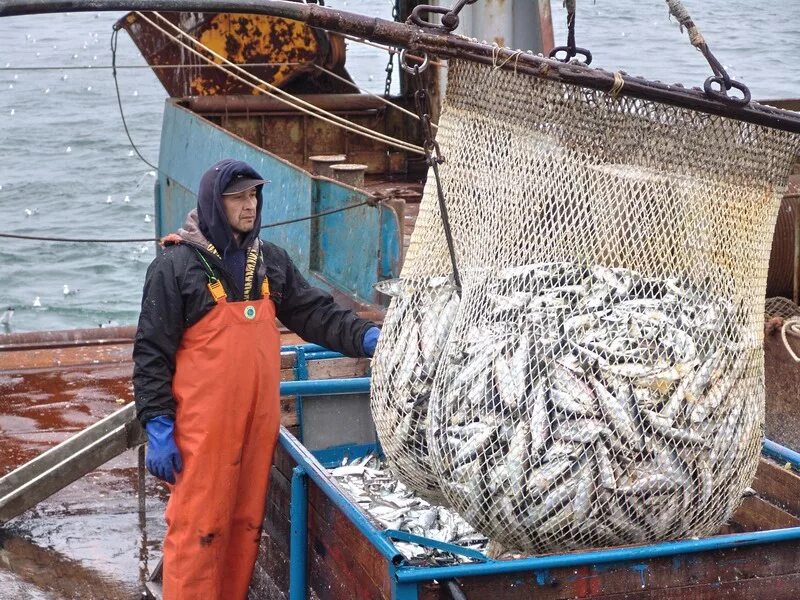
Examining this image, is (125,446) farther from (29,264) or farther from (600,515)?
(29,264)

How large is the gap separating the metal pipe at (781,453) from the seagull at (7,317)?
53.9ft

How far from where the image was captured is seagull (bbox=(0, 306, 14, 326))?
1912 centimetres

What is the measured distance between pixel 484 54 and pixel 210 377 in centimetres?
145

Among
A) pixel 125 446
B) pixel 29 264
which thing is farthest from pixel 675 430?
pixel 29 264

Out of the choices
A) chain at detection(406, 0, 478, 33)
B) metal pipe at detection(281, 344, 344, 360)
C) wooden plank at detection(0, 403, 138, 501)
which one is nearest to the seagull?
wooden plank at detection(0, 403, 138, 501)

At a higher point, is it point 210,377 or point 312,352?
point 210,377

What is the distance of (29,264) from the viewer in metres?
22.3

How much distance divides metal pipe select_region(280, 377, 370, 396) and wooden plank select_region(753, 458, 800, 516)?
66.5 inches

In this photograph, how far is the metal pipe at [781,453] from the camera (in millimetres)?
4406

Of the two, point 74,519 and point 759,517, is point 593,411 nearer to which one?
point 759,517

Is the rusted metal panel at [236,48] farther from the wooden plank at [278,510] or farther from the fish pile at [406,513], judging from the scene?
the wooden plank at [278,510]

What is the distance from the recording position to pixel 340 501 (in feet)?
12.2

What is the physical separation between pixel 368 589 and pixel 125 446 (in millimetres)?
2240

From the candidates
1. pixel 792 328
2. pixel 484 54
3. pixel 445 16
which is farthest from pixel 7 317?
pixel 445 16
